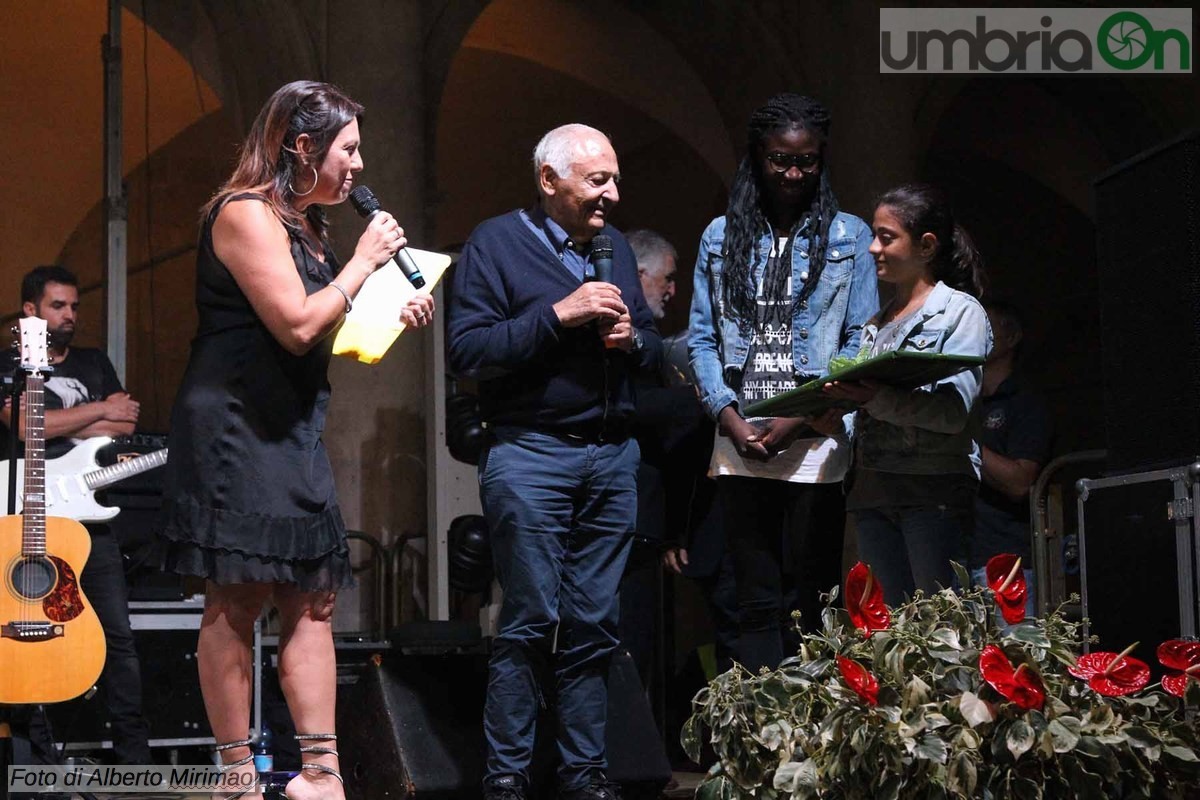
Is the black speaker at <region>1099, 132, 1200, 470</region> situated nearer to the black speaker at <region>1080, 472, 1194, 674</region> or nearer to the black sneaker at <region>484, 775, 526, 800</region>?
the black speaker at <region>1080, 472, 1194, 674</region>

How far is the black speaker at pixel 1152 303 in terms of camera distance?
126 inches

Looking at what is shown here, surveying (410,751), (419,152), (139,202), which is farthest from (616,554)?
(139,202)

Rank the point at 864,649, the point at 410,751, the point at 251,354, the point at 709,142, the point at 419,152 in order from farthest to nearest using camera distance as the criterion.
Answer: the point at 709,142 → the point at 419,152 → the point at 410,751 → the point at 251,354 → the point at 864,649

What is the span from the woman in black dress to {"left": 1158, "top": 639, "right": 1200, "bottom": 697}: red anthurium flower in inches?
59.7

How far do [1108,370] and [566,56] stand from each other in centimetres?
785

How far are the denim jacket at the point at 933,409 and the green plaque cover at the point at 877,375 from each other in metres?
0.06

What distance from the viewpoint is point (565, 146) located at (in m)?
3.84

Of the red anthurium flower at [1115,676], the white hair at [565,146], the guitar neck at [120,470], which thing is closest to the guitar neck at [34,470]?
the guitar neck at [120,470]

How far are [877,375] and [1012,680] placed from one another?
115 cm

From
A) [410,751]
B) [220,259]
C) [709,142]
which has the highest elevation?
[709,142]

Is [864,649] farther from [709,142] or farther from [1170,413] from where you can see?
[709,142]

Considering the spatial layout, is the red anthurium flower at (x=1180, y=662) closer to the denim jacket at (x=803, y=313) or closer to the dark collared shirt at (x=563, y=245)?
the denim jacket at (x=803, y=313)

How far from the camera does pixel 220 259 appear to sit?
309cm

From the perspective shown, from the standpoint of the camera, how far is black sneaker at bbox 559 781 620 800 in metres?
3.57
